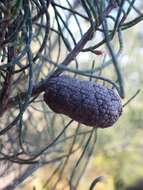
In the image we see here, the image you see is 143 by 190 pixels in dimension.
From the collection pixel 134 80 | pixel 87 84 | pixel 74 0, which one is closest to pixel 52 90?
pixel 87 84

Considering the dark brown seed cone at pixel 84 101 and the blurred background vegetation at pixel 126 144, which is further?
the blurred background vegetation at pixel 126 144

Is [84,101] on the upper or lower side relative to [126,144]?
lower

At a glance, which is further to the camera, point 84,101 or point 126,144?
point 126,144

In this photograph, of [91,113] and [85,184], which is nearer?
[91,113]

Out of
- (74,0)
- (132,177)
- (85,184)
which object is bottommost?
(74,0)

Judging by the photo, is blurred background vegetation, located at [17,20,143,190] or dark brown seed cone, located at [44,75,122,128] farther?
blurred background vegetation, located at [17,20,143,190]

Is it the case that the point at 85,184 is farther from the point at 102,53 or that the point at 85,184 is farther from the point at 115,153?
the point at 102,53

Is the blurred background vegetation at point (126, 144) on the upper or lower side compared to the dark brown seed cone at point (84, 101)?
upper

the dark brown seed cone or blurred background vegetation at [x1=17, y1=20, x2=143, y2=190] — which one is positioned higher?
blurred background vegetation at [x1=17, y1=20, x2=143, y2=190]
